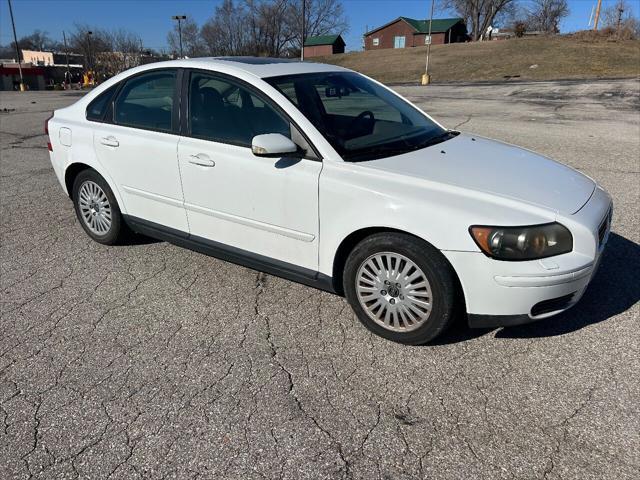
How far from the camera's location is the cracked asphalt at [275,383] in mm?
2234

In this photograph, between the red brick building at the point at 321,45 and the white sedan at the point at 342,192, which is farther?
the red brick building at the point at 321,45

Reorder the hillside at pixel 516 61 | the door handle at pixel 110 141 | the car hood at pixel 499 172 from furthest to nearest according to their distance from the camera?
the hillside at pixel 516 61 < the door handle at pixel 110 141 < the car hood at pixel 499 172

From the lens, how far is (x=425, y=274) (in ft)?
9.36

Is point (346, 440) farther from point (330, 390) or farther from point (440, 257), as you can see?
point (440, 257)

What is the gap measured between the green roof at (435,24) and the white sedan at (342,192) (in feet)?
260

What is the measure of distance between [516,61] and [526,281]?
152 ft

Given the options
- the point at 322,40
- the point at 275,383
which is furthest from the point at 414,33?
the point at 275,383

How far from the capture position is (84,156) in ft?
14.4

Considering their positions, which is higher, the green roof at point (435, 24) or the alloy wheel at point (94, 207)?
the green roof at point (435, 24)

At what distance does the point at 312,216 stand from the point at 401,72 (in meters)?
45.1

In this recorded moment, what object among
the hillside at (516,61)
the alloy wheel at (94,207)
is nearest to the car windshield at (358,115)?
the alloy wheel at (94,207)

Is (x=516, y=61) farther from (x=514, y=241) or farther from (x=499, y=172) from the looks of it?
(x=514, y=241)

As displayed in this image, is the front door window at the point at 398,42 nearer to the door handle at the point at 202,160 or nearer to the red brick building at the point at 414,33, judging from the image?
the red brick building at the point at 414,33

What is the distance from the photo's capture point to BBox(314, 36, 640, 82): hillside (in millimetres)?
37094
